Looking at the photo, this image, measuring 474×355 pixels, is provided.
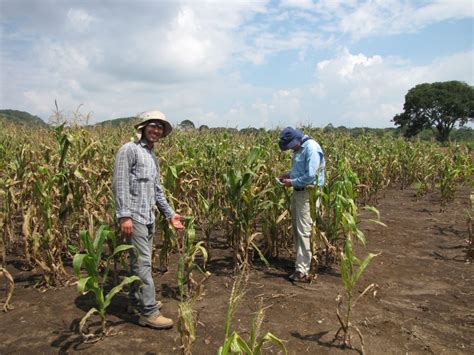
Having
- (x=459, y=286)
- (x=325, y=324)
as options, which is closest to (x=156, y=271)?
(x=325, y=324)

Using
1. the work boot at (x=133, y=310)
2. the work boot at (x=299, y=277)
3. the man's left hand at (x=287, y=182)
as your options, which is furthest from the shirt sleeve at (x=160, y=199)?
the work boot at (x=299, y=277)

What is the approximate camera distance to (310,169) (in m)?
3.75

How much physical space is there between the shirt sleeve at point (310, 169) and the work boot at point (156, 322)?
1.74 metres

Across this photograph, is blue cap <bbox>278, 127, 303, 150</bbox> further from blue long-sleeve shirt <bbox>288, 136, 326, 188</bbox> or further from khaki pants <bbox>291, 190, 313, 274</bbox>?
khaki pants <bbox>291, 190, 313, 274</bbox>

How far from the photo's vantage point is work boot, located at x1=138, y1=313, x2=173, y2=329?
295 centimetres

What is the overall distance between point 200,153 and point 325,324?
4162mm

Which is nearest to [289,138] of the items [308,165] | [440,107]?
[308,165]

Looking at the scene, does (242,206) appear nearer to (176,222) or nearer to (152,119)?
(176,222)

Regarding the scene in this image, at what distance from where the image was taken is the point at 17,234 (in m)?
5.11

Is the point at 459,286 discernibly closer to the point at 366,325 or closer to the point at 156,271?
the point at 366,325

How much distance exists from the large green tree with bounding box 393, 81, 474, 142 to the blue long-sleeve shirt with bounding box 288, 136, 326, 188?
109ft

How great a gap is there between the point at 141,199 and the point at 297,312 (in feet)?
5.35

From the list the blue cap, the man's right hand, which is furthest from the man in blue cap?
the man's right hand

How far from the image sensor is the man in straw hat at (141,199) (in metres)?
2.91
